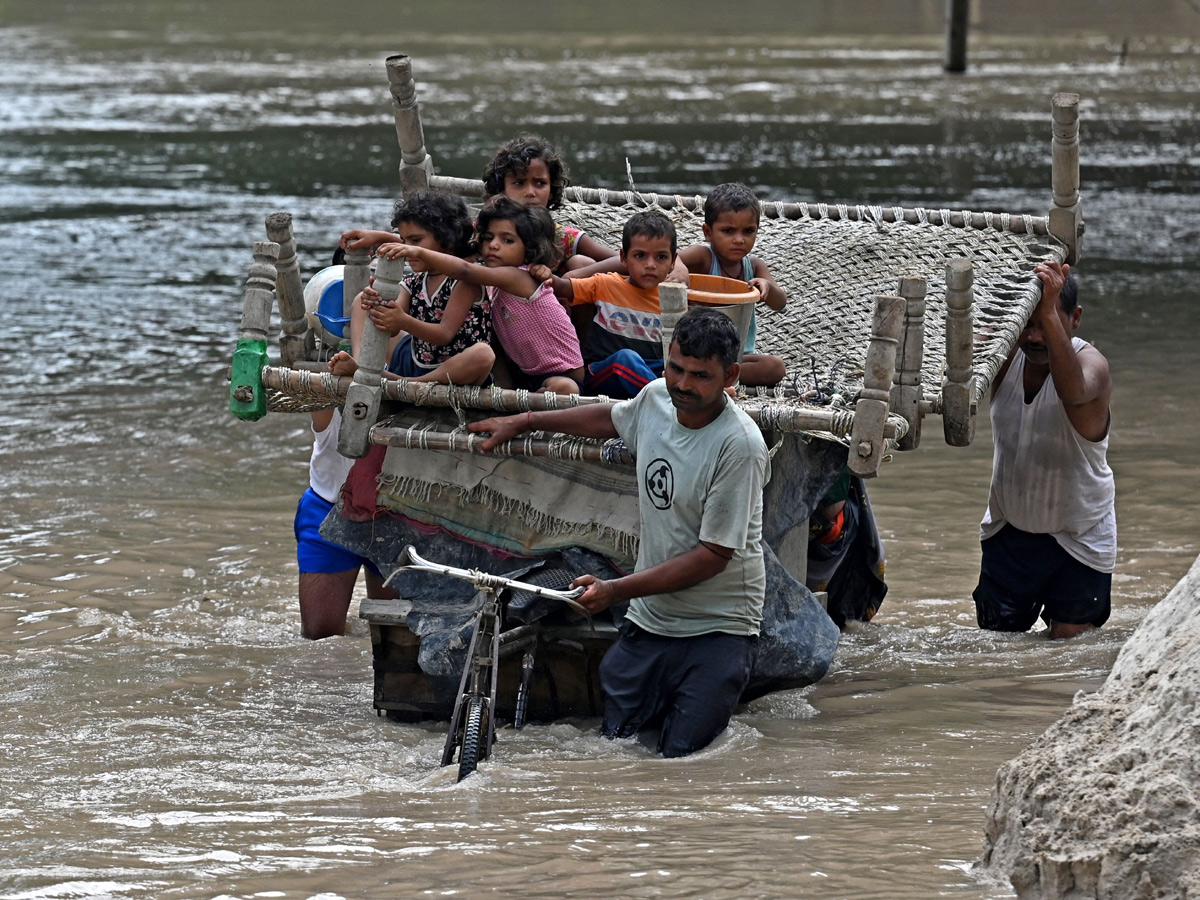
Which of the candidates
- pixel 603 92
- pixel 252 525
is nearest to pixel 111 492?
pixel 252 525

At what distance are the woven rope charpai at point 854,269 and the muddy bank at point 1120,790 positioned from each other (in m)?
1.79

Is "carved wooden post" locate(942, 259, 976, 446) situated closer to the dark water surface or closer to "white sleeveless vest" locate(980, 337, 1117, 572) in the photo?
"white sleeveless vest" locate(980, 337, 1117, 572)

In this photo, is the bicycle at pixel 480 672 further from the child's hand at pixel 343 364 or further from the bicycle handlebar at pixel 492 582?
the child's hand at pixel 343 364

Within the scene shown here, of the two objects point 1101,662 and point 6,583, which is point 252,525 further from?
point 1101,662

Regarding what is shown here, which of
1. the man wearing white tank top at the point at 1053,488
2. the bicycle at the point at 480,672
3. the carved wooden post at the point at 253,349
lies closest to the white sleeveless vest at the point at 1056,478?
the man wearing white tank top at the point at 1053,488

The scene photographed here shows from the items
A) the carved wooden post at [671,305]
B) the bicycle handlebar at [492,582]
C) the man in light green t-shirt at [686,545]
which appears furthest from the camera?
the carved wooden post at [671,305]

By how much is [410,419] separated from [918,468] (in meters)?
3.97

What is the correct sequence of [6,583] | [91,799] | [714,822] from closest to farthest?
1. [714,822]
2. [91,799]
3. [6,583]

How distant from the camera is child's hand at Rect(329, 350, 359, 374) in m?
4.39

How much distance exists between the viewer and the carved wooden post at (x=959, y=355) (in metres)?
4.30

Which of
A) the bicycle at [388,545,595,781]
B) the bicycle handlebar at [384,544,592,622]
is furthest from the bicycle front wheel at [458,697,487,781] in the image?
the bicycle handlebar at [384,544,592,622]

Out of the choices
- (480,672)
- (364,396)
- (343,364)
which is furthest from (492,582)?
(343,364)

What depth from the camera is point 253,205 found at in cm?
1457

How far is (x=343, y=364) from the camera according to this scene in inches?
174
